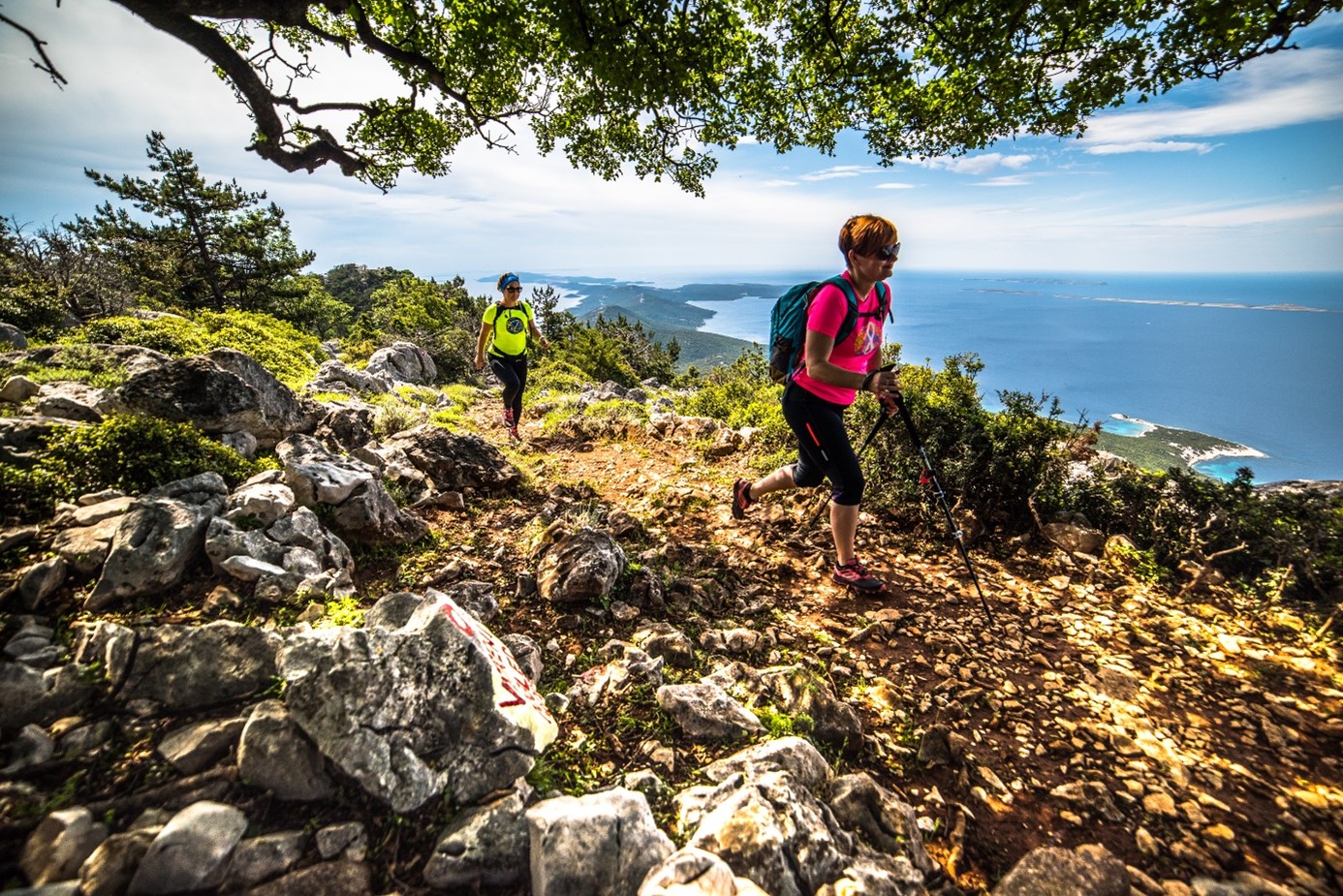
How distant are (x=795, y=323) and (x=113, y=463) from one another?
5.45 meters

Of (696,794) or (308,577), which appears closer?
(696,794)

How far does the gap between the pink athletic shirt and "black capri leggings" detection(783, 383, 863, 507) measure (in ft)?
0.32

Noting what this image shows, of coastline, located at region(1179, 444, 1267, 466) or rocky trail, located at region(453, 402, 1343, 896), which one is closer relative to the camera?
rocky trail, located at region(453, 402, 1343, 896)

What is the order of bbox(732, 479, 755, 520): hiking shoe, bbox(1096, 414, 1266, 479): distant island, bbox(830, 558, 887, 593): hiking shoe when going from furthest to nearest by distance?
bbox(1096, 414, 1266, 479): distant island, bbox(732, 479, 755, 520): hiking shoe, bbox(830, 558, 887, 593): hiking shoe

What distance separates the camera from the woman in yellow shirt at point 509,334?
8.28 metres

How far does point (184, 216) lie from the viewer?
29281 millimetres

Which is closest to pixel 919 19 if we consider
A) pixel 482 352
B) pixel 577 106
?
pixel 577 106

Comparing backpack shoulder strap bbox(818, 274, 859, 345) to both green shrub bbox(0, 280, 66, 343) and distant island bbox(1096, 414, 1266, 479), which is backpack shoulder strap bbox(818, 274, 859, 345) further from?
distant island bbox(1096, 414, 1266, 479)

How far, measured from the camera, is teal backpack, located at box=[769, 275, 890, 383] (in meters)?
4.06

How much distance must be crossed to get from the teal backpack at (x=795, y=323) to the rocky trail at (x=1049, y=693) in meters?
2.09

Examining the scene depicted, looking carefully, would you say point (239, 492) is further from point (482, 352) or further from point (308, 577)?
point (482, 352)

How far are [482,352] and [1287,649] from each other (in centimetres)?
969

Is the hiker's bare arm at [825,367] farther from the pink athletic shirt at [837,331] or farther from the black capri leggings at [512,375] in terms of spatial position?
the black capri leggings at [512,375]

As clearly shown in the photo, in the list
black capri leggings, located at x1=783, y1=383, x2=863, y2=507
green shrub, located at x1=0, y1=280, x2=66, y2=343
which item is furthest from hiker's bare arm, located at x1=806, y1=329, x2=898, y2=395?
green shrub, located at x1=0, y1=280, x2=66, y2=343
